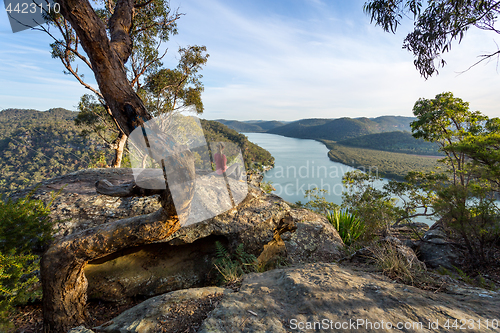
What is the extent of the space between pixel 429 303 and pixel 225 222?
2.46 m

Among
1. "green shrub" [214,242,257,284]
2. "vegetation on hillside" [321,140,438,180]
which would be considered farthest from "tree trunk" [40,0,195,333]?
"vegetation on hillside" [321,140,438,180]

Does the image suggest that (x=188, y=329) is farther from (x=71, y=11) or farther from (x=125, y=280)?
(x=71, y=11)

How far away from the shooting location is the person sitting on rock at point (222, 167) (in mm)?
4234

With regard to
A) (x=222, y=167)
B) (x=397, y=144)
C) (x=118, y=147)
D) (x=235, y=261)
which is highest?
(x=118, y=147)

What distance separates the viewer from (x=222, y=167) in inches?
172

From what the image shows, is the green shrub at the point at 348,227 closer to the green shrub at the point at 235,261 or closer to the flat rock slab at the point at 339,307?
the flat rock slab at the point at 339,307

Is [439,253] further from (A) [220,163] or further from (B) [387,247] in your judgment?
(A) [220,163]

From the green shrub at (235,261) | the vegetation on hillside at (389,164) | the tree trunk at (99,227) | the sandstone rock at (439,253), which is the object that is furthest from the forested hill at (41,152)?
the vegetation on hillside at (389,164)

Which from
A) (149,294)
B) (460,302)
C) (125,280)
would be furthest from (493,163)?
(125,280)

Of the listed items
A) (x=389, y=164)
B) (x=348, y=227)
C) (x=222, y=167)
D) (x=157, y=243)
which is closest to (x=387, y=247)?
(x=348, y=227)

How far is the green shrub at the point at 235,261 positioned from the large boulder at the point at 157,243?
14cm

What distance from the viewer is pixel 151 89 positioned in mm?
10992

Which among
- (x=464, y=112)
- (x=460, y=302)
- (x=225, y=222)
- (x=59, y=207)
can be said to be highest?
(x=464, y=112)

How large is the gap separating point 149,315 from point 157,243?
1.37m
